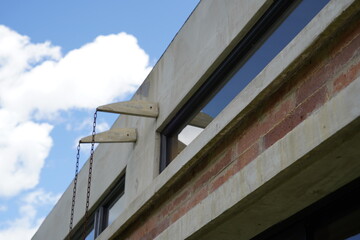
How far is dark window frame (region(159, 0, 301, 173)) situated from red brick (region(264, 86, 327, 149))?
1.34 meters

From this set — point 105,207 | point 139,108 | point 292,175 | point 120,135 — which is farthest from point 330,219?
point 105,207

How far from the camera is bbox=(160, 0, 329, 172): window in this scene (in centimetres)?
544

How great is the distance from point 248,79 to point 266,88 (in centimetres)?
119

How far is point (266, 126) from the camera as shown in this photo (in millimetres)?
4848

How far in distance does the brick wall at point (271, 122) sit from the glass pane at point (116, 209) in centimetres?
210

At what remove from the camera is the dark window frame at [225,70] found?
5613 mm

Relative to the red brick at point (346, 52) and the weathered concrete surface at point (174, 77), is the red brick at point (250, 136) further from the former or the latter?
the weathered concrete surface at point (174, 77)

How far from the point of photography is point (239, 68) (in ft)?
20.2

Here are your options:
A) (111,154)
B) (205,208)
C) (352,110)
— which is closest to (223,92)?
(205,208)

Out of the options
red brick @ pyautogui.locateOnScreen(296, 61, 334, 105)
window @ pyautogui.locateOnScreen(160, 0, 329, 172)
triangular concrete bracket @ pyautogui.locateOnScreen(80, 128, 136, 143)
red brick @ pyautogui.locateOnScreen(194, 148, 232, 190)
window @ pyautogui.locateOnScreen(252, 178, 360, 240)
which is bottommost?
window @ pyautogui.locateOnScreen(252, 178, 360, 240)

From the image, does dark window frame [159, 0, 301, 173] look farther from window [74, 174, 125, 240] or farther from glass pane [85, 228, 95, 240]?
glass pane [85, 228, 95, 240]

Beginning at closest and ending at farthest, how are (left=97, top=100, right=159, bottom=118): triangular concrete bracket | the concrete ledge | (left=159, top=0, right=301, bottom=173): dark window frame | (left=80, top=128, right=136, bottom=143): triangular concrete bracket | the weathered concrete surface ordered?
the concrete ledge < (left=159, top=0, right=301, bottom=173): dark window frame < the weathered concrete surface < (left=97, top=100, right=159, bottom=118): triangular concrete bracket < (left=80, top=128, right=136, bottom=143): triangular concrete bracket

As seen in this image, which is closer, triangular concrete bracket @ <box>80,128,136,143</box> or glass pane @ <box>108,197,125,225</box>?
triangular concrete bracket @ <box>80,128,136,143</box>

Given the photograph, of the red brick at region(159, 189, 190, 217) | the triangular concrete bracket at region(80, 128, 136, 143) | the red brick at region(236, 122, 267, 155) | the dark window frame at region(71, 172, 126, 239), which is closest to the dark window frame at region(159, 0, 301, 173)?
the triangular concrete bracket at region(80, 128, 136, 143)
